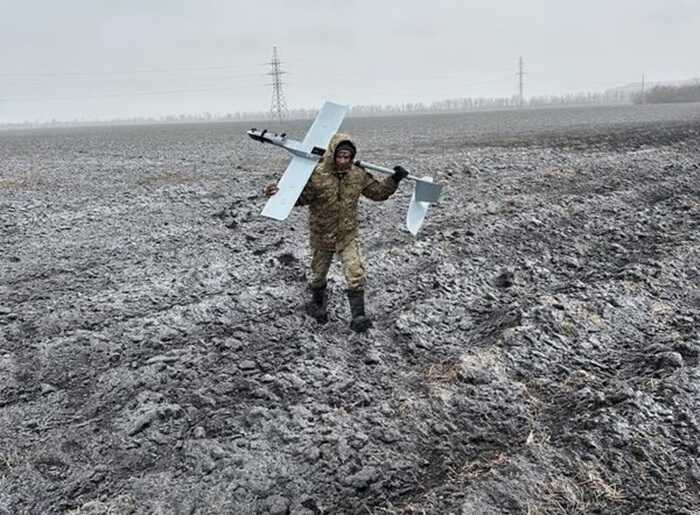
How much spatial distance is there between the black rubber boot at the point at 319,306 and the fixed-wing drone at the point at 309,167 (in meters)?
1.25

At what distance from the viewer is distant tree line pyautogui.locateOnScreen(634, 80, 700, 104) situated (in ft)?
287

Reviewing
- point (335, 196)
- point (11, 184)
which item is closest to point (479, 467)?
point (335, 196)

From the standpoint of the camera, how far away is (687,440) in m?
5.16

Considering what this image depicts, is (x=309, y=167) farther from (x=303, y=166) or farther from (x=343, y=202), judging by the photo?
(x=343, y=202)

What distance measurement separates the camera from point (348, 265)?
23.0 feet

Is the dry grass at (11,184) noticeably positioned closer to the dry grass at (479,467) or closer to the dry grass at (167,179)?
the dry grass at (167,179)

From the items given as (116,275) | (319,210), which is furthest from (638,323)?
(116,275)

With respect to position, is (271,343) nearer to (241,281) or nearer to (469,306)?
(241,281)

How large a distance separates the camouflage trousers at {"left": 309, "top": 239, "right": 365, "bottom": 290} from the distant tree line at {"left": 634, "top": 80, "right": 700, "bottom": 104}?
92.0 m

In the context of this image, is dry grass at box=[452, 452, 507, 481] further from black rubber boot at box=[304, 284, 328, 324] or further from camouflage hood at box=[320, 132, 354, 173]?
camouflage hood at box=[320, 132, 354, 173]

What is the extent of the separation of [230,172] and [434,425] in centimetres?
1354


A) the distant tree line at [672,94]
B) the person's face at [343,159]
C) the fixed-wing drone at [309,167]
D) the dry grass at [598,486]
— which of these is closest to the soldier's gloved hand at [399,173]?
the fixed-wing drone at [309,167]

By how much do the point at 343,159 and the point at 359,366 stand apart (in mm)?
2250

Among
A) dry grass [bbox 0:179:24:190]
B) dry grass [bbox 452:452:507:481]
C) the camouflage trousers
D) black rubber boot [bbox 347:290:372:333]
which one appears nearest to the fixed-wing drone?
the camouflage trousers
